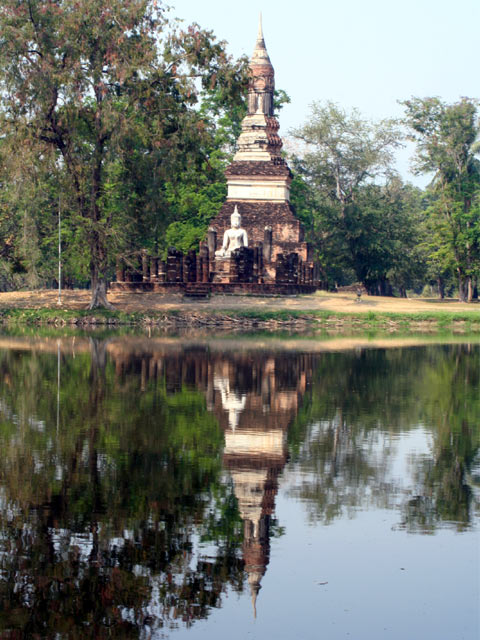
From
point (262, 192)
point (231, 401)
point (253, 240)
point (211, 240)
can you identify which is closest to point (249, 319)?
point (211, 240)

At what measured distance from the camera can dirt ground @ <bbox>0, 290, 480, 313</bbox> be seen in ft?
160

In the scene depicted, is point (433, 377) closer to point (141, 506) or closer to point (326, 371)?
point (326, 371)

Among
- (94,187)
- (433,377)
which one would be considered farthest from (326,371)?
(94,187)

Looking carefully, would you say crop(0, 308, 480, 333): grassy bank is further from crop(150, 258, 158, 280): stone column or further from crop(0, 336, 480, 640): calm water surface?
crop(0, 336, 480, 640): calm water surface

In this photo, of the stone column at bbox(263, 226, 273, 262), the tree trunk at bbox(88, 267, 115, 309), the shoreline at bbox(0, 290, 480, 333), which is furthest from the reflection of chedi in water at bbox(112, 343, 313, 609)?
the stone column at bbox(263, 226, 273, 262)

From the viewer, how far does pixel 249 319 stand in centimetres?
4609

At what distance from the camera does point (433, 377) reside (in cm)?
2328

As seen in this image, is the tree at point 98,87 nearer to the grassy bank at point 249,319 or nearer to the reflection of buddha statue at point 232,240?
the grassy bank at point 249,319

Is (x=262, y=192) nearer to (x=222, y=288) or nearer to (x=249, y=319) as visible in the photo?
(x=222, y=288)

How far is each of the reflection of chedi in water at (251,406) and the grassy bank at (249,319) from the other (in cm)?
1458

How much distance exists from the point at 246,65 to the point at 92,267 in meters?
11.4

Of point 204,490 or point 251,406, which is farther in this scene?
point 251,406

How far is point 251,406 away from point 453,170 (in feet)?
173

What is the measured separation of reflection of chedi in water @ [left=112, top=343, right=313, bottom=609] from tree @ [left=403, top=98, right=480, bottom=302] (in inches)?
1493
